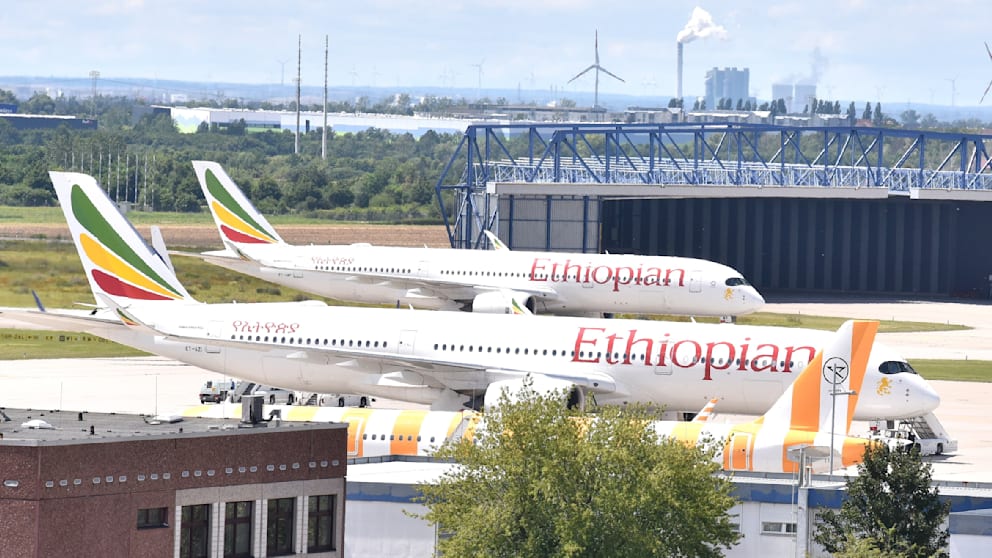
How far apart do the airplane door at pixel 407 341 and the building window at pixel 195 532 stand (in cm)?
2946

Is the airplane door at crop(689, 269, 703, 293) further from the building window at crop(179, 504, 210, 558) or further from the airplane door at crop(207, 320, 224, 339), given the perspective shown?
the building window at crop(179, 504, 210, 558)

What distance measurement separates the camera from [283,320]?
7100cm

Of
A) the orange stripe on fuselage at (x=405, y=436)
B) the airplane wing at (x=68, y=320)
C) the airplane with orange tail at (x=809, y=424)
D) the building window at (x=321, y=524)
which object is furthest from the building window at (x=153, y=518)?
the airplane wing at (x=68, y=320)

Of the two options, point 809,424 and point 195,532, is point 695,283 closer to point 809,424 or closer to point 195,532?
point 809,424

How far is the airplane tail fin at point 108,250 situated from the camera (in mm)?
71188

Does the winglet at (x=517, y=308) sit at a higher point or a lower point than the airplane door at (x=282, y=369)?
higher

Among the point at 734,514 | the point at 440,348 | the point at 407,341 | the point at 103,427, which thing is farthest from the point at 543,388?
the point at 103,427

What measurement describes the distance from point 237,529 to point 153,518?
2.39 meters

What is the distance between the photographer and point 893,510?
4209cm

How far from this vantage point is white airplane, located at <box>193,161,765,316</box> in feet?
328

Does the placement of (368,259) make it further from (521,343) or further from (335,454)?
(335,454)

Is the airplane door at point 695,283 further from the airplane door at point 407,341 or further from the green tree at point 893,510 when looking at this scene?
the green tree at point 893,510

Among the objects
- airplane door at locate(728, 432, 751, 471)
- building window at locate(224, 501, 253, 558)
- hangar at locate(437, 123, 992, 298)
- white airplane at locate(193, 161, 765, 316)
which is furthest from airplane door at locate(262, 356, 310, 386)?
hangar at locate(437, 123, 992, 298)

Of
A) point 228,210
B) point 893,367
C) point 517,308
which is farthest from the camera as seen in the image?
point 228,210
